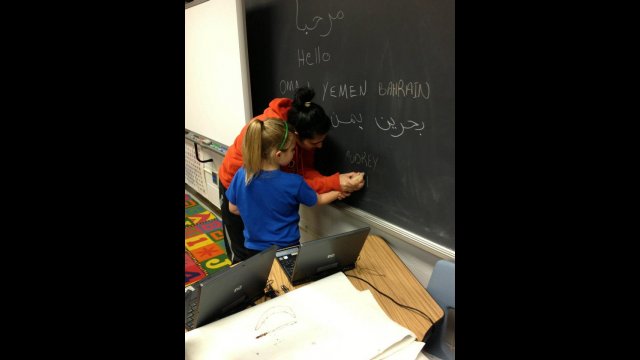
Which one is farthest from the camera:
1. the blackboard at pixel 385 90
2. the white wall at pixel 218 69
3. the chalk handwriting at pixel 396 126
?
the white wall at pixel 218 69

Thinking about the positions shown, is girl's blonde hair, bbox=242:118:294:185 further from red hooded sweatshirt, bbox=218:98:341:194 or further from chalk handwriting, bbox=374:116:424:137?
chalk handwriting, bbox=374:116:424:137

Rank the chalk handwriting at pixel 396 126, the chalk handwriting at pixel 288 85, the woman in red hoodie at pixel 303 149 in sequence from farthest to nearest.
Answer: the chalk handwriting at pixel 288 85 → the woman in red hoodie at pixel 303 149 → the chalk handwriting at pixel 396 126

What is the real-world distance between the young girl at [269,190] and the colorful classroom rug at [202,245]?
1074 millimetres

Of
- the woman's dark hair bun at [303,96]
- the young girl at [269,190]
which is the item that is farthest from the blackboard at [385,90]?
the young girl at [269,190]

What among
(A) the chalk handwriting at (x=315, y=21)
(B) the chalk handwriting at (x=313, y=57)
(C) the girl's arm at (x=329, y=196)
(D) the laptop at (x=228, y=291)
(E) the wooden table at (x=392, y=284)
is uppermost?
(A) the chalk handwriting at (x=315, y=21)

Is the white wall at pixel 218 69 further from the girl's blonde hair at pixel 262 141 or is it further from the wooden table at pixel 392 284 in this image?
the wooden table at pixel 392 284

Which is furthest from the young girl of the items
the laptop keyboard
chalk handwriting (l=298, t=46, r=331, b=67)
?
chalk handwriting (l=298, t=46, r=331, b=67)

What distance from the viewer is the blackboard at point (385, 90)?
3.93ft

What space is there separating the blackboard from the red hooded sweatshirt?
91mm

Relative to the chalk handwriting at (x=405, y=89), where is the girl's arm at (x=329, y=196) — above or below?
below
